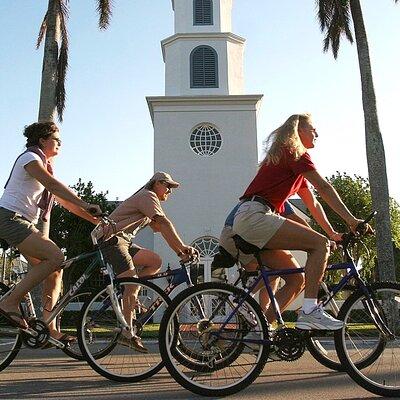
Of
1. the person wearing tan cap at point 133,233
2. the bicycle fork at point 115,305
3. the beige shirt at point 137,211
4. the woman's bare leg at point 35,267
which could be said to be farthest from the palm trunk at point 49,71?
the bicycle fork at point 115,305

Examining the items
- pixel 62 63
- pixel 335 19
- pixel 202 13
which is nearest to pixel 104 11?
pixel 62 63

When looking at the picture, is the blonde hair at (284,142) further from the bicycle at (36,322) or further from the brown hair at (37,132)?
the brown hair at (37,132)

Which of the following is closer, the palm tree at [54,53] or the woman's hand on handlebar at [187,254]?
the woman's hand on handlebar at [187,254]

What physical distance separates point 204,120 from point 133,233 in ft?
77.5

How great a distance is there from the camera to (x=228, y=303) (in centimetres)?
442

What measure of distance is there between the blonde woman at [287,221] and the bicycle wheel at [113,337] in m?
0.84

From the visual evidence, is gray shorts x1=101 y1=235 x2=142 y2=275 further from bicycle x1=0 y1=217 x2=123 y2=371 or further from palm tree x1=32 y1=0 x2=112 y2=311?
palm tree x1=32 y1=0 x2=112 y2=311

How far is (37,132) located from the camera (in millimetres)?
5391

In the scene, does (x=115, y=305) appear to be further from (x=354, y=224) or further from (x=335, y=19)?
(x=335, y=19)

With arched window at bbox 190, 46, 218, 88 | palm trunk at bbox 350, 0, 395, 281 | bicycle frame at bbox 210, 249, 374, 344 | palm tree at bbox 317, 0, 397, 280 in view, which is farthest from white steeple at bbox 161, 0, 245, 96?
bicycle frame at bbox 210, 249, 374, 344

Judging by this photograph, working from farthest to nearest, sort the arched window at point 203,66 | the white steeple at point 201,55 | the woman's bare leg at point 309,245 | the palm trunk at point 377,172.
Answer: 1. the arched window at point 203,66
2. the white steeple at point 201,55
3. the palm trunk at point 377,172
4. the woman's bare leg at point 309,245

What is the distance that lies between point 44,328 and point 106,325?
544 mm

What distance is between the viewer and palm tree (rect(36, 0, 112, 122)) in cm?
1600

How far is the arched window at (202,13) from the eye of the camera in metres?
30.1
